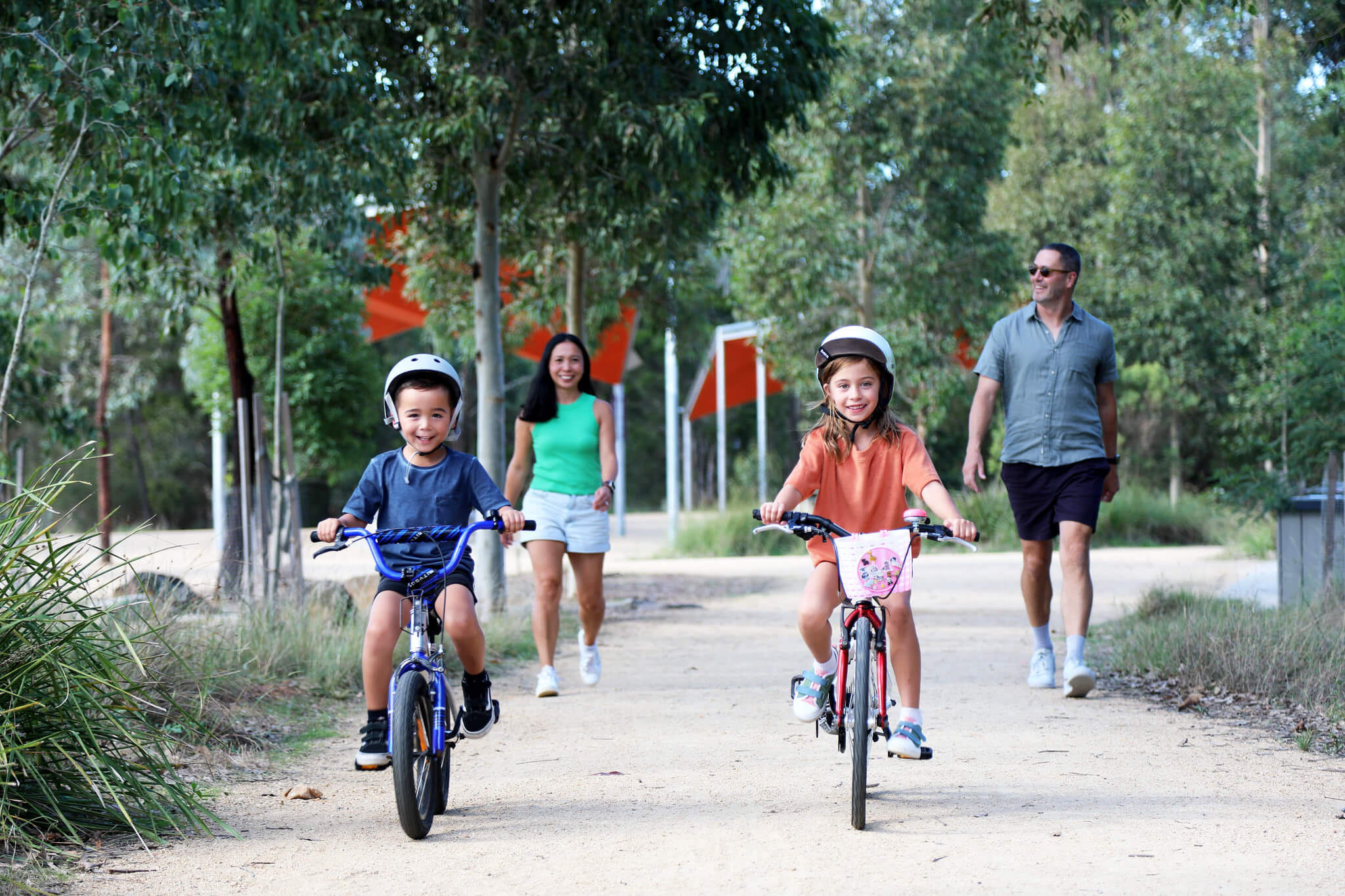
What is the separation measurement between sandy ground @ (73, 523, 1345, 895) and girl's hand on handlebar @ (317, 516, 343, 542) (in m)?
0.95

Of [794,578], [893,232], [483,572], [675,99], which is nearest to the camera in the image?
[675,99]

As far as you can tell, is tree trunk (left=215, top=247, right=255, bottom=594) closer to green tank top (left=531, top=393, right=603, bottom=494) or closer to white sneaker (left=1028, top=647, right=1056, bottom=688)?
green tank top (left=531, top=393, right=603, bottom=494)

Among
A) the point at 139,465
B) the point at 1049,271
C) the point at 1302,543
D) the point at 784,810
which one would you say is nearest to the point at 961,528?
the point at 784,810

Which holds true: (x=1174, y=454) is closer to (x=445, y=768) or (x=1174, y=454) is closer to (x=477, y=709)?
(x=477, y=709)

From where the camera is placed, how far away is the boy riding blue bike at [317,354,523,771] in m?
4.61

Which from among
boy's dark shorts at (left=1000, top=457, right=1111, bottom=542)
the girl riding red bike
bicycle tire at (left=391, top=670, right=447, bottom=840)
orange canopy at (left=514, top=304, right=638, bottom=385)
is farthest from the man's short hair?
orange canopy at (left=514, top=304, right=638, bottom=385)

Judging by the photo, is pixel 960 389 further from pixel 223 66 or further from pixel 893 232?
pixel 223 66

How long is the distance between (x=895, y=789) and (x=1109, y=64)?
34.6 meters

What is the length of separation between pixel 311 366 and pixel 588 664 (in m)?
13.3

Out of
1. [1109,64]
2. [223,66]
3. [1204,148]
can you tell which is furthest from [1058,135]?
[223,66]

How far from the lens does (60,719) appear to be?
422cm

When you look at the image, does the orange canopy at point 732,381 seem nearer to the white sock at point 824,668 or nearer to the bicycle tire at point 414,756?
the white sock at point 824,668

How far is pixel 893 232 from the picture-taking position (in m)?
23.8

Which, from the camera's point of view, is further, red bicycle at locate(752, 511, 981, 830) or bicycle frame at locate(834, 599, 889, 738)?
bicycle frame at locate(834, 599, 889, 738)
